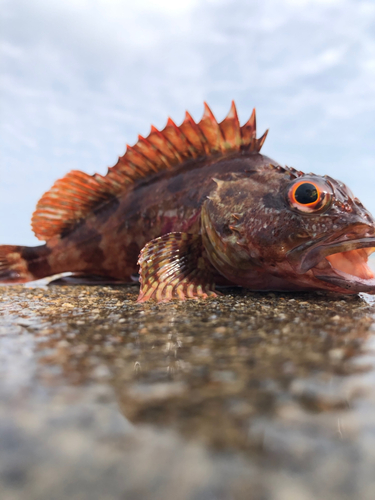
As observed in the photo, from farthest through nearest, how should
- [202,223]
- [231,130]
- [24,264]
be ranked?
[24,264] < [231,130] < [202,223]

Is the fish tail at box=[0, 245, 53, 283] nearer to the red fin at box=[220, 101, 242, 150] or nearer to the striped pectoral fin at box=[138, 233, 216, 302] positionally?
the striped pectoral fin at box=[138, 233, 216, 302]

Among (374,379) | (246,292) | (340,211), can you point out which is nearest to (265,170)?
(340,211)

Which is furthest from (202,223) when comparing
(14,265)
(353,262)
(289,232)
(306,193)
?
(14,265)

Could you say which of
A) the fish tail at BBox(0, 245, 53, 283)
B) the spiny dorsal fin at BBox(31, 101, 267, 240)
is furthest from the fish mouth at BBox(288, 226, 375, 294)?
the fish tail at BBox(0, 245, 53, 283)

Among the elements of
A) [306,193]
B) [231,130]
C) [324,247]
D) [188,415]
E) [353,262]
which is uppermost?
[231,130]

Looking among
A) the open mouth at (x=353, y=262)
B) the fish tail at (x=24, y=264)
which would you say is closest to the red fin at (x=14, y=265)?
the fish tail at (x=24, y=264)

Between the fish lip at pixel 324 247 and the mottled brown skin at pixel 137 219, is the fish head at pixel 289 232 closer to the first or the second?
the fish lip at pixel 324 247

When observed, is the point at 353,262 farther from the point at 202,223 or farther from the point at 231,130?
the point at 231,130
